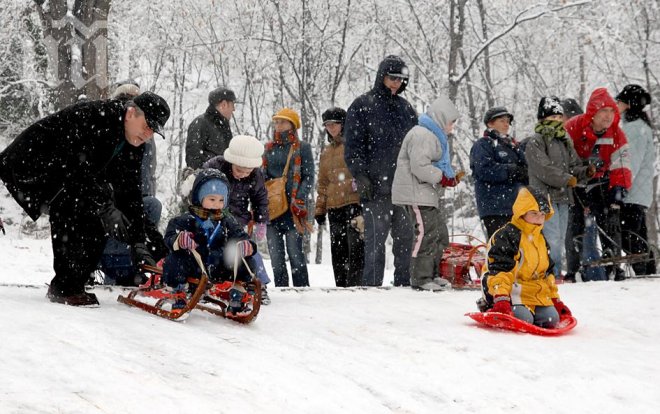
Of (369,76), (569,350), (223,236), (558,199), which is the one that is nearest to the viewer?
(569,350)

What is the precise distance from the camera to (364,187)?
697 cm

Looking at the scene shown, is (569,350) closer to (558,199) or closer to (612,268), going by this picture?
(558,199)

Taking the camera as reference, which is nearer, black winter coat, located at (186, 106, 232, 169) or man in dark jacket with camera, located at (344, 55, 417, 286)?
man in dark jacket with camera, located at (344, 55, 417, 286)

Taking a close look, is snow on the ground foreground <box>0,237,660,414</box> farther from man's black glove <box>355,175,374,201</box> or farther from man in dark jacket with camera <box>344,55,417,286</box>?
man's black glove <box>355,175,374,201</box>

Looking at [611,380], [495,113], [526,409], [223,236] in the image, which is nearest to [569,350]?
[611,380]

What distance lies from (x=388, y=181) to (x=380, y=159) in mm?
252

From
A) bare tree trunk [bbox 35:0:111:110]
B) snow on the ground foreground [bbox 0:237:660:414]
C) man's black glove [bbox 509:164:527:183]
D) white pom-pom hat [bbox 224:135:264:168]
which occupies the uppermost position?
bare tree trunk [bbox 35:0:111:110]

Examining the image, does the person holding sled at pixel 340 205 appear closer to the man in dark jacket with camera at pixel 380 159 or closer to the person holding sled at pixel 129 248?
the man in dark jacket with camera at pixel 380 159

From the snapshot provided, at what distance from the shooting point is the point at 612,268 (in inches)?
324

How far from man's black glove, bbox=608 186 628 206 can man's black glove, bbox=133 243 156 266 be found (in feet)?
16.5

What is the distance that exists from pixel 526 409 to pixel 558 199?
13.3 ft

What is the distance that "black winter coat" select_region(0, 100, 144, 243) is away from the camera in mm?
4637

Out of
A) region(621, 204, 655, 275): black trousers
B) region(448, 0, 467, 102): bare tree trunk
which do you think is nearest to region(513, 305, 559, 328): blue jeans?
region(621, 204, 655, 275): black trousers

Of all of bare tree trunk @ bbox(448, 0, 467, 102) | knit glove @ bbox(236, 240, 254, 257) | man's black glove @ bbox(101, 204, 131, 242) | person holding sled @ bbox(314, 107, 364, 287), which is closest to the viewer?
man's black glove @ bbox(101, 204, 131, 242)
